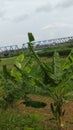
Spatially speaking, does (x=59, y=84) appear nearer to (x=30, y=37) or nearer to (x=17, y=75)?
(x=17, y=75)

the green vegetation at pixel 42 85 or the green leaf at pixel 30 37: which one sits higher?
the green leaf at pixel 30 37

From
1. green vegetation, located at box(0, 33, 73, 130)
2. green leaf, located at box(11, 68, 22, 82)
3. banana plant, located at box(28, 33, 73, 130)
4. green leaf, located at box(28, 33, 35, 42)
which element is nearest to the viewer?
green leaf, located at box(28, 33, 35, 42)

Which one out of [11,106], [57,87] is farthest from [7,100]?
[57,87]

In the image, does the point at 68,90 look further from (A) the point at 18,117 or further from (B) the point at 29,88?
(A) the point at 18,117

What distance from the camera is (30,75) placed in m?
5.88

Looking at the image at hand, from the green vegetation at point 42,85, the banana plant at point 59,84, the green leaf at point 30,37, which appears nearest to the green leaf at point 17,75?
the green vegetation at point 42,85

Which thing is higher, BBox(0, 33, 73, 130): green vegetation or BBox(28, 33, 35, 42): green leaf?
BBox(28, 33, 35, 42): green leaf

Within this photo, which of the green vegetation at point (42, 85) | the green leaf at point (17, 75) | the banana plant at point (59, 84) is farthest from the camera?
the green leaf at point (17, 75)

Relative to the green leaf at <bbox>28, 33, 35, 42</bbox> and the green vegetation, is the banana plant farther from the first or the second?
the green leaf at <bbox>28, 33, 35, 42</bbox>

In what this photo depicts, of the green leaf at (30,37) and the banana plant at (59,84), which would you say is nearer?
the green leaf at (30,37)

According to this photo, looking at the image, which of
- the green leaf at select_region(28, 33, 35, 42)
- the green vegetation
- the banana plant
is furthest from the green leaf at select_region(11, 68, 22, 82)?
the green leaf at select_region(28, 33, 35, 42)

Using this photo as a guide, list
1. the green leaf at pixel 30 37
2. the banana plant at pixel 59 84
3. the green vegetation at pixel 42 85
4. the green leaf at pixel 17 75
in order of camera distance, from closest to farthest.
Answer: the green leaf at pixel 30 37, the green vegetation at pixel 42 85, the banana plant at pixel 59 84, the green leaf at pixel 17 75

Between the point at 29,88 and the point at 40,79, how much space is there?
338 millimetres

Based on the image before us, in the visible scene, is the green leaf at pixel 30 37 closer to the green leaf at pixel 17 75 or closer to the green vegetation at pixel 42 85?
the green vegetation at pixel 42 85
